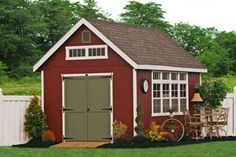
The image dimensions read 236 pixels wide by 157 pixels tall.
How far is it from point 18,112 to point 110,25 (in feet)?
12.9

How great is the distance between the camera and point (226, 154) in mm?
16438

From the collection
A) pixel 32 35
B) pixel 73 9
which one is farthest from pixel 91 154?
pixel 73 9

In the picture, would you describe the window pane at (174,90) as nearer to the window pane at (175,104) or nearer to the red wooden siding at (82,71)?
the window pane at (175,104)

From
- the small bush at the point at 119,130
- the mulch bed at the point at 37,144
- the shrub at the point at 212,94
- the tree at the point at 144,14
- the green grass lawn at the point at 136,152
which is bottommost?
the mulch bed at the point at 37,144

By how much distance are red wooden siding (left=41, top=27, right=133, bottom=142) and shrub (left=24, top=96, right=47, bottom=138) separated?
0.35 meters

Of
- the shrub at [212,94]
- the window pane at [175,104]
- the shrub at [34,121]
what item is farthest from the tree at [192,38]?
the shrub at [34,121]

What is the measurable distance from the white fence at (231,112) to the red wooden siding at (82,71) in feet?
15.7

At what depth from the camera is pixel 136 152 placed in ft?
56.5

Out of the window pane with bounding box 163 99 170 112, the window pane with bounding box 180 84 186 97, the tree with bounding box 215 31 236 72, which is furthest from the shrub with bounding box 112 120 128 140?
the tree with bounding box 215 31 236 72

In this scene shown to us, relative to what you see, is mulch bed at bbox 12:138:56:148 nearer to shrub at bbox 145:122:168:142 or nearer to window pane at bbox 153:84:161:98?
shrub at bbox 145:122:168:142

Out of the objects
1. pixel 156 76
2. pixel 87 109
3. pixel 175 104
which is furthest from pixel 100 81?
pixel 175 104

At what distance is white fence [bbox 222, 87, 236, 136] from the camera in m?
23.4

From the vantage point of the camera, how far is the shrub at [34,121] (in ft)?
68.2

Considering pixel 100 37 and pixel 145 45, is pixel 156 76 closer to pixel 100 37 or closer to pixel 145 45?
pixel 145 45
